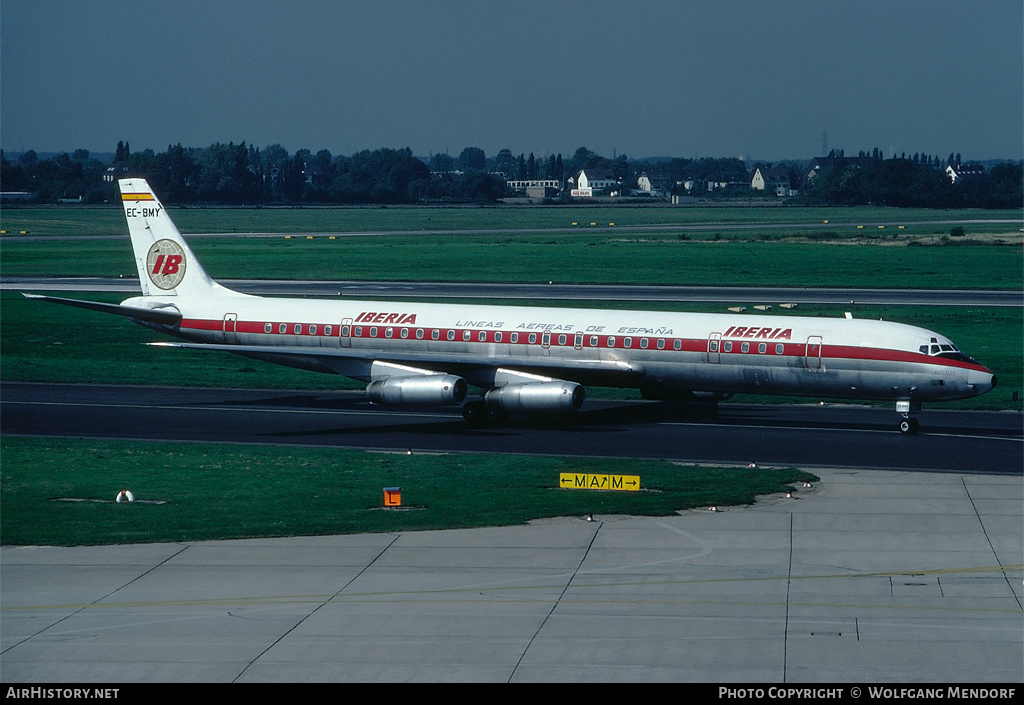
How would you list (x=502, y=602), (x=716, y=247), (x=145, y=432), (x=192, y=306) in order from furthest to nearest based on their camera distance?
(x=716, y=247) < (x=192, y=306) < (x=145, y=432) < (x=502, y=602)

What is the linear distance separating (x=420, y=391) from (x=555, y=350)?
201 inches

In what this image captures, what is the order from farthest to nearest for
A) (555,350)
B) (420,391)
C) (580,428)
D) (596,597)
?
(555,350) → (580,428) → (420,391) → (596,597)

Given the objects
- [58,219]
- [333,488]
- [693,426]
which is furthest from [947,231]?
[333,488]

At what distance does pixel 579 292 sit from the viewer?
91500 millimetres

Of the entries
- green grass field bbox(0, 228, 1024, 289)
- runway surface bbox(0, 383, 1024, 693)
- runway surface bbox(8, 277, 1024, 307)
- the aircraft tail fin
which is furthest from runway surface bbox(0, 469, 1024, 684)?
green grass field bbox(0, 228, 1024, 289)

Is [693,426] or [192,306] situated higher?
[192,306]

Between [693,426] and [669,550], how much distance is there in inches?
→ 712

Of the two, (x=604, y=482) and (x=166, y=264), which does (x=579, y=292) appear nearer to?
(x=166, y=264)

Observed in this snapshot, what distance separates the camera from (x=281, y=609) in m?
24.1

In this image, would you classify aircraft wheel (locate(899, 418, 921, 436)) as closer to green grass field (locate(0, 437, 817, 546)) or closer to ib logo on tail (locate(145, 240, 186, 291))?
green grass field (locate(0, 437, 817, 546))

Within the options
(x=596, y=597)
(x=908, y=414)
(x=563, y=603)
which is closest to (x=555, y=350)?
(x=908, y=414)

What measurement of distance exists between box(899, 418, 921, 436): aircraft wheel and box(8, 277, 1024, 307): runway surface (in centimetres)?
3602

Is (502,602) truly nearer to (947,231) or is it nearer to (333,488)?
(333,488)

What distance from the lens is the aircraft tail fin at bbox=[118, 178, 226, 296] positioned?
54.4m
